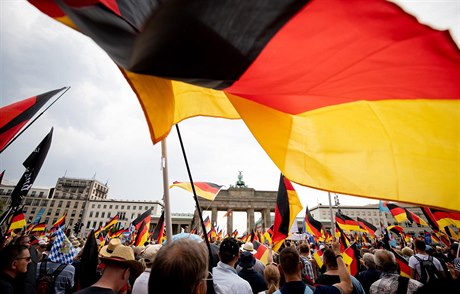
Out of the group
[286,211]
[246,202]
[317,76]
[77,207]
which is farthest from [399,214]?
[77,207]

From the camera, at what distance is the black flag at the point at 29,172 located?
376 cm

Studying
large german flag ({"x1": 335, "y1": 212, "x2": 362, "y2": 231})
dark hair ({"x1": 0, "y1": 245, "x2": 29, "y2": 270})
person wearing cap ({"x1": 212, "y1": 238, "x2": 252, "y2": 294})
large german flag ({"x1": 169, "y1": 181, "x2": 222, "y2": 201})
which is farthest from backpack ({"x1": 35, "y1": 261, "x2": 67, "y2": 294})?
large german flag ({"x1": 335, "y1": 212, "x2": 362, "y2": 231})

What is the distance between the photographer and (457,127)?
181 centimetres

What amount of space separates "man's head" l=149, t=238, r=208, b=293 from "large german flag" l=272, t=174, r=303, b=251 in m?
4.65

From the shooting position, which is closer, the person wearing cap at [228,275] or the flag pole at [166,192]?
the flag pole at [166,192]

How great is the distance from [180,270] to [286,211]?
15.9ft

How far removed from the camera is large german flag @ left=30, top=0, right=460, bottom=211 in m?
1.17

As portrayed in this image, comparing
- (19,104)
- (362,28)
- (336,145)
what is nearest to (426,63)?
(362,28)

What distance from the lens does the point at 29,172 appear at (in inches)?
151

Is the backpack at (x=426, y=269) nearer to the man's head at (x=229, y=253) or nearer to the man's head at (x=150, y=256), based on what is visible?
the man's head at (x=229, y=253)

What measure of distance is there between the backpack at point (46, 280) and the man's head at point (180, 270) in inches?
159

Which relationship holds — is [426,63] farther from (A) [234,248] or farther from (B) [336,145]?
(A) [234,248]

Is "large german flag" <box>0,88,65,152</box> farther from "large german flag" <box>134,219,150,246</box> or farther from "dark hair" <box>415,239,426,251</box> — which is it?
"large german flag" <box>134,219,150,246</box>

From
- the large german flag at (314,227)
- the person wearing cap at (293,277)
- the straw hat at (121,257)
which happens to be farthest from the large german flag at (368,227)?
the straw hat at (121,257)
